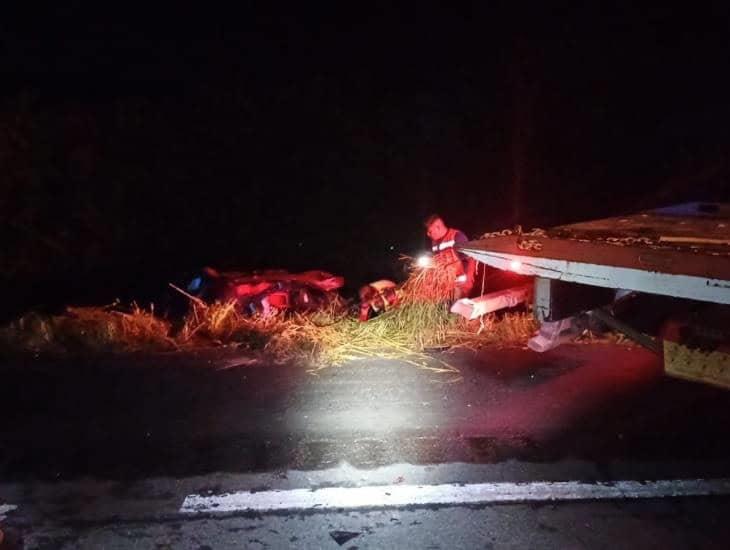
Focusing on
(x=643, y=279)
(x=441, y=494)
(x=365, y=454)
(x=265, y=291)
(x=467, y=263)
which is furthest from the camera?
(x=265, y=291)

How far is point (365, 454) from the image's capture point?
183 inches

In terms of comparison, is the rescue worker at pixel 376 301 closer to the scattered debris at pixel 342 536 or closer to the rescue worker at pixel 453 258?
the rescue worker at pixel 453 258

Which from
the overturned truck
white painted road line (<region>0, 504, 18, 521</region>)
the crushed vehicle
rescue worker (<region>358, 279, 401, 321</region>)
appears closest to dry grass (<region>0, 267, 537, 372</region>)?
rescue worker (<region>358, 279, 401, 321</region>)

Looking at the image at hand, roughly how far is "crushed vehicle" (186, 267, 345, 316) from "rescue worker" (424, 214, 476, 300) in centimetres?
132

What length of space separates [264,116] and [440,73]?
3.71m

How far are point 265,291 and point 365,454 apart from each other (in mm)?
3400

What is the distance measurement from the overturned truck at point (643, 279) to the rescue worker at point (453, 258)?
2025 mm

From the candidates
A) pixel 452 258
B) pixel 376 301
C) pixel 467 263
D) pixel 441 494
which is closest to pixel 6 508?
pixel 441 494

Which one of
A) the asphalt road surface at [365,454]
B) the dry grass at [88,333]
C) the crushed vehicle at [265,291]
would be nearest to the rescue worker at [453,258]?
the asphalt road surface at [365,454]

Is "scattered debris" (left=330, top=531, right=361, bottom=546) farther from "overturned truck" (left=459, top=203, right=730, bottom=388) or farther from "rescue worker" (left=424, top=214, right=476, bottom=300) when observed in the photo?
"rescue worker" (left=424, top=214, right=476, bottom=300)

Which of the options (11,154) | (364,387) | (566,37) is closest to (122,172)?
(11,154)

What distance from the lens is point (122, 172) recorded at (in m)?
10.3

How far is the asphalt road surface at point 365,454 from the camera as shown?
3.81 meters

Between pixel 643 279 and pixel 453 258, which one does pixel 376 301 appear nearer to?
pixel 453 258
